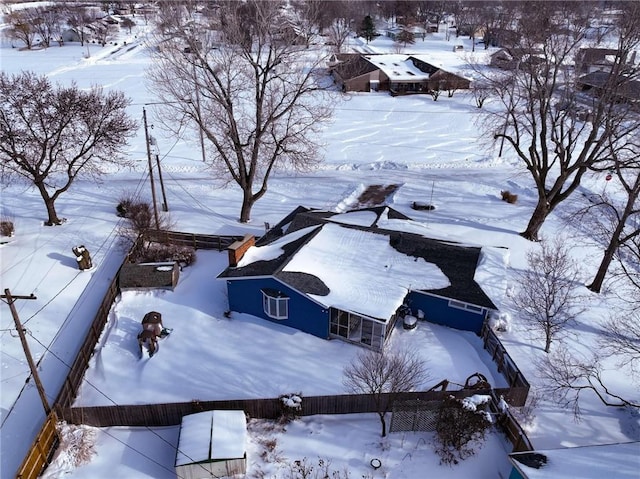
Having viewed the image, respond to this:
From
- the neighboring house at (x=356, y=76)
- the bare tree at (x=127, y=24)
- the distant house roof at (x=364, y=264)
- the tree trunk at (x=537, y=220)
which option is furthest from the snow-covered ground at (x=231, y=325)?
the bare tree at (x=127, y=24)

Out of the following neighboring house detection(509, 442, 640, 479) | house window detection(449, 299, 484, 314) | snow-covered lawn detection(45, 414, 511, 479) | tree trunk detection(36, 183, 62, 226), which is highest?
tree trunk detection(36, 183, 62, 226)

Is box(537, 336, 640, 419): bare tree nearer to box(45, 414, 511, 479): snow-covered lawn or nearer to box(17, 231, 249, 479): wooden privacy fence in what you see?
box(45, 414, 511, 479): snow-covered lawn

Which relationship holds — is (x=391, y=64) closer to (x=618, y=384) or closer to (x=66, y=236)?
(x=66, y=236)

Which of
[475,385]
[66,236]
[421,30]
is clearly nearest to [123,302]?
[66,236]

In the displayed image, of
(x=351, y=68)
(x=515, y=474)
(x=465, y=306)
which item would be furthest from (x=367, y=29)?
(x=515, y=474)

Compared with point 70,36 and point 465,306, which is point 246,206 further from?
point 70,36

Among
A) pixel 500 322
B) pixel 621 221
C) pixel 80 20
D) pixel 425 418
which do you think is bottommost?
pixel 425 418

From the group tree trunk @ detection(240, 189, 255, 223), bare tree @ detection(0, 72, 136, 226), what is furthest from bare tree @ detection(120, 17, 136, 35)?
tree trunk @ detection(240, 189, 255, 223)

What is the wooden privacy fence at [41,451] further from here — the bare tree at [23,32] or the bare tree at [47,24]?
the bare tree at [47,24]
